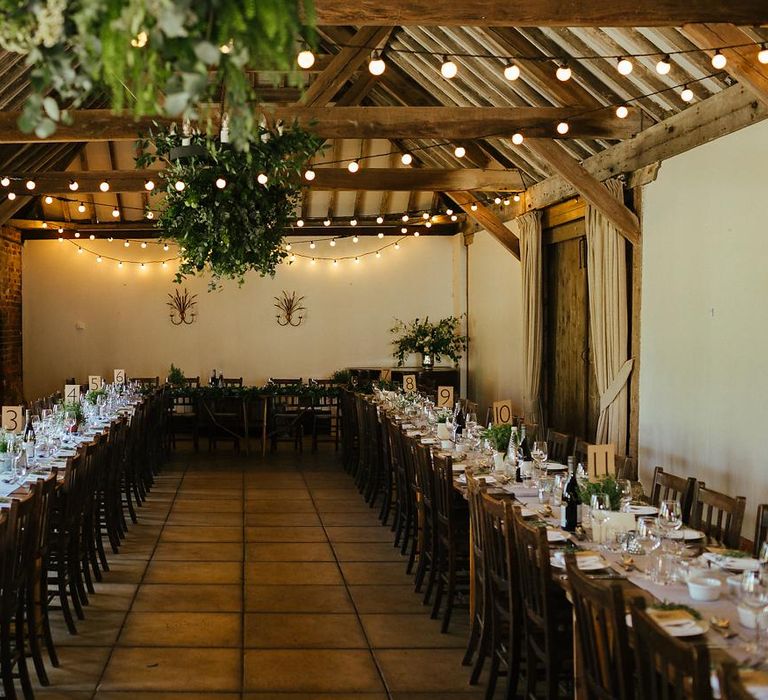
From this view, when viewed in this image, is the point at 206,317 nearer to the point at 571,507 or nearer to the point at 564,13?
the point at 564,13

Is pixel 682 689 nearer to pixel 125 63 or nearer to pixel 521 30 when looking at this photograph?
pixel 125 63

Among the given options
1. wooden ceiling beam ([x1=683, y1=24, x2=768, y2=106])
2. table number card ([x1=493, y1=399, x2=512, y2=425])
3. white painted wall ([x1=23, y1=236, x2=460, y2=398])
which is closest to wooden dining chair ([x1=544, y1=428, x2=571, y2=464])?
table number card ([x1=493, y1=399, x2=512, y2=425])

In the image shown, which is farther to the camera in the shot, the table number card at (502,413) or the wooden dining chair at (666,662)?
the table number card at (502,413)

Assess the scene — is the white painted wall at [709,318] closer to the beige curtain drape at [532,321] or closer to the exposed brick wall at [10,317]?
the beige curtain drape at [532,321]

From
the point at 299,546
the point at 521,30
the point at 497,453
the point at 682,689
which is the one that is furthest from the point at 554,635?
the point at 521,30

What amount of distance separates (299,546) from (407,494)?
102 cm

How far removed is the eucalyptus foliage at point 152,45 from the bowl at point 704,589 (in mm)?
2389

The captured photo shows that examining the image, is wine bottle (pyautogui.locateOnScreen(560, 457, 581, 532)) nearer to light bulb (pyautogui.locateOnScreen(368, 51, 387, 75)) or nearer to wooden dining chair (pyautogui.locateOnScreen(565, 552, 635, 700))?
wooden dining chair (pyautogui.locateOnScreen(565, 552, 635, 700))

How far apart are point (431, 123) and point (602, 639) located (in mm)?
6921

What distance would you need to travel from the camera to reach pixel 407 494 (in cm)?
707

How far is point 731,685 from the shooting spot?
6.97 feet

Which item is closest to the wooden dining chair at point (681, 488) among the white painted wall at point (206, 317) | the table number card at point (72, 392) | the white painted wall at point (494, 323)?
the table number card at point (72, 392)

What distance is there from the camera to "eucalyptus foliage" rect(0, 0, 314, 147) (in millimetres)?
1729

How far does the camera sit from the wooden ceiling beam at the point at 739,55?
577 cm
